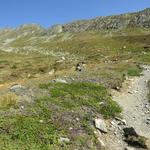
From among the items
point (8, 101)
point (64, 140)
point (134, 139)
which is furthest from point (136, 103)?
point (64, 140)

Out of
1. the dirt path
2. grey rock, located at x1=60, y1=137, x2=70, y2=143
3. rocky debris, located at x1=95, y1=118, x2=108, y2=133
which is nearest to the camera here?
grey rock, located at x1=60, y1=137, x2=70, y2=143

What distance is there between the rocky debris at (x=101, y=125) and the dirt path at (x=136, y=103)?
172 cm

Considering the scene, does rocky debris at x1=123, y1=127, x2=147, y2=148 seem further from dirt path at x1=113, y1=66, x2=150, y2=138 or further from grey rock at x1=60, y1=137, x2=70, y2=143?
grey rock at x1=60, y1=137, x2=70, y2=143

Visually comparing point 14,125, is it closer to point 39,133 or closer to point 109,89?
point 39,133

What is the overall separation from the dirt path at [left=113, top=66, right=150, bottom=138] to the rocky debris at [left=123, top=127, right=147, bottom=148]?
0.74m

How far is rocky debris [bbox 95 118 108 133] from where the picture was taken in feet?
62.4

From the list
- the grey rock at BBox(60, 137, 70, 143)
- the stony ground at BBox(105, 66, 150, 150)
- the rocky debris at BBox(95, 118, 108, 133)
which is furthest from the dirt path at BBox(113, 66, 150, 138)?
the grey rock at BBox(60, 137, 70, 143)

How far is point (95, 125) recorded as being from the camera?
63.0ft

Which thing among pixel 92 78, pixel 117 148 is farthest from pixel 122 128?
pixel 92 78

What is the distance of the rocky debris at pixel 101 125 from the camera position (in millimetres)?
19020

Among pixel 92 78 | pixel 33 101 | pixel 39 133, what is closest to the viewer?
pixel 39 133

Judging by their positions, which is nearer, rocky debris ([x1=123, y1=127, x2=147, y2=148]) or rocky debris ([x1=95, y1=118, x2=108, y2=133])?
rocky debris ([x1=123, y1=127, x2=147, y2=148])

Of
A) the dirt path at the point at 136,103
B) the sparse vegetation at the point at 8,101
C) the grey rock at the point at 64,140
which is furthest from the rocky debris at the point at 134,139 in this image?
the sparse vegetation at the point at 8,101

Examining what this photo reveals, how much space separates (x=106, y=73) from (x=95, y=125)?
1417 cm
